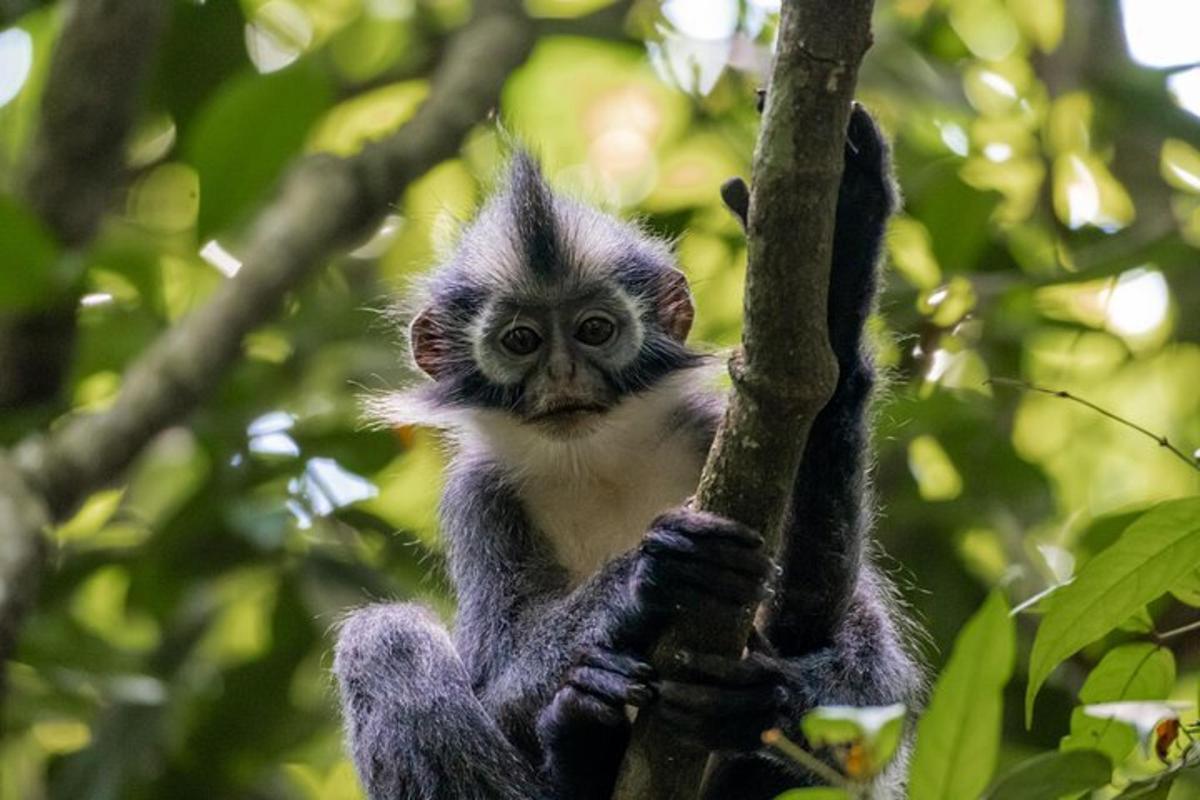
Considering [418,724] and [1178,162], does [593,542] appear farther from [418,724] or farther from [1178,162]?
[1178,162]

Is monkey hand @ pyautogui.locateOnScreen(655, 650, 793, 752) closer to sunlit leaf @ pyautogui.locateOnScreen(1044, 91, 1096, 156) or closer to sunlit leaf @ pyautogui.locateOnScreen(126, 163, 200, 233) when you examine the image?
sunlit leaf @ pyautogui.locateOnScreen(1044, 91, 1096, 156)

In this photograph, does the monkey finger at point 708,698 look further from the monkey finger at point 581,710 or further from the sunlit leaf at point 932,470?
the sunlit leaf at point 932,470

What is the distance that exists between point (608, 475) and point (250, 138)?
69.5 inches

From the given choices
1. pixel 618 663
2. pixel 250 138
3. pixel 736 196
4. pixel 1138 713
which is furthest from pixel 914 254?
pixel 1138 713

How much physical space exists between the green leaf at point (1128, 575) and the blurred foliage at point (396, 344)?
2196 mm

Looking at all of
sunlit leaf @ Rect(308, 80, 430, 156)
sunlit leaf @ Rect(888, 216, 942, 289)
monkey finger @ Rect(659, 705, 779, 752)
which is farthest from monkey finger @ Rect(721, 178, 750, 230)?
sunlit leaf @ Rect(308, 80, 430, 156)

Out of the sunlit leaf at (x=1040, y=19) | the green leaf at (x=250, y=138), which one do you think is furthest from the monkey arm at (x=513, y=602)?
the sunlit leaf at (x=1040, y=19)

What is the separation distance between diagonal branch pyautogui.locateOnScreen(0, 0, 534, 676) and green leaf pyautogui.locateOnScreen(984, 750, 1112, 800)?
402cm

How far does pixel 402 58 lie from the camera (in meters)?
9.08

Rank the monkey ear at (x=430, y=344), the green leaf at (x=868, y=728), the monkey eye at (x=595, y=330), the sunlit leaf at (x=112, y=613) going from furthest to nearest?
1. the sunlit leaf at (x=112, y=613)
2. the monkey ear at (x=430, y=344)
3. the monkey eye at (x=595, y=330)
4. the green leaf at (x=868, y=728)

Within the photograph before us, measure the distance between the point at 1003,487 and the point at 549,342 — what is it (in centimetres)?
221

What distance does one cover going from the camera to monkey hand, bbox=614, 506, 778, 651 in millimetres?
3994

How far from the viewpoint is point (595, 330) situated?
219 inches

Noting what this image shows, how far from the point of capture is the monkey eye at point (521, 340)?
5582mm
